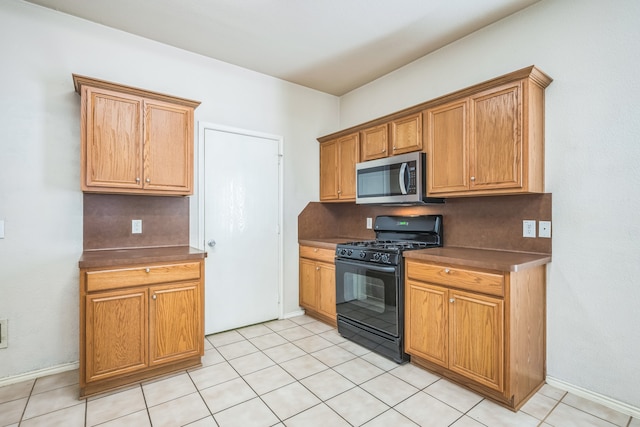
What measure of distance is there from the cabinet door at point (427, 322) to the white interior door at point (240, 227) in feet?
5.36

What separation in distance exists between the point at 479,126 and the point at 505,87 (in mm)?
291

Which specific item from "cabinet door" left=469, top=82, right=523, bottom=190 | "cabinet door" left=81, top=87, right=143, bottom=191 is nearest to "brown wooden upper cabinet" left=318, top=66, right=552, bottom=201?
"cabinet door" left=469, top=82, right=523, bottom=190

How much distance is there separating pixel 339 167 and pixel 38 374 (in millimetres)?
3140

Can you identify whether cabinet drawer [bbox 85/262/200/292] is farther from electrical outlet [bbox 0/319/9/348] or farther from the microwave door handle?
the microwave door handle

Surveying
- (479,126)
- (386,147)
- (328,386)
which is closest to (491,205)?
(479,126)

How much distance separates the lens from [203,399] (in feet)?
6.86

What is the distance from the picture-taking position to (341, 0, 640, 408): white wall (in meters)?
1.94

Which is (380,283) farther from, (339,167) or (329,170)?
(329,170)

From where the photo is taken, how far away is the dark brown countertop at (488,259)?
6.37 ft

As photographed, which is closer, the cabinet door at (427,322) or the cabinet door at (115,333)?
the cabinet door at (115,333)

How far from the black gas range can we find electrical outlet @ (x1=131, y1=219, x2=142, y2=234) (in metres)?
1.78

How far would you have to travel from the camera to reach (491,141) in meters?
2.30

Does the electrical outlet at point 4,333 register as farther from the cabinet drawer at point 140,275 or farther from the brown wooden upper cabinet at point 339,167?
the brown wooden upper cabinet at point 339,167

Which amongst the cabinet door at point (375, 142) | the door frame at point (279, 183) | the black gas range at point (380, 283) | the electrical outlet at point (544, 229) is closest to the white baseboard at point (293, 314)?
the door frame at point (279, 183)
